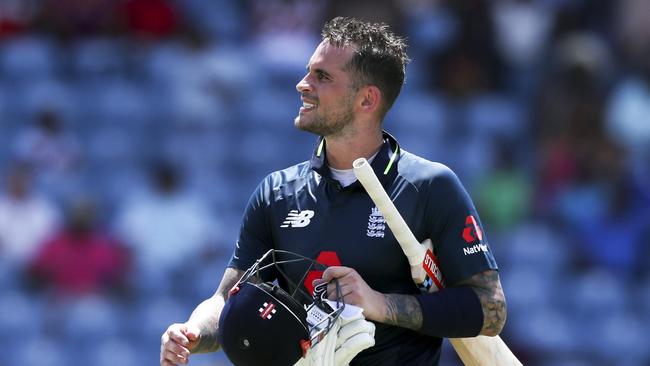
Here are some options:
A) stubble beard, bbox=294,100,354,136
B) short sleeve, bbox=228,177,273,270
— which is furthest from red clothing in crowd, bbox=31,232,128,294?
stubble beard, bbox=294,100,354,136

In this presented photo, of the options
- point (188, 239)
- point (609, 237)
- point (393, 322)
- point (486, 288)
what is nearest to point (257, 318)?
point (393, 322)

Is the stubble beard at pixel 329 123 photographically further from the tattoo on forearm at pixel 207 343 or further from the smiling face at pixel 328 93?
the tattoo on forearm at pixel 207 343

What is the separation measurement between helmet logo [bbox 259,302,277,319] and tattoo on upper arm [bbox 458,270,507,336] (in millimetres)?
656

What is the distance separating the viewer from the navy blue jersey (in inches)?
154

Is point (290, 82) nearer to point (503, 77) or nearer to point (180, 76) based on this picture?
point (180, 76)

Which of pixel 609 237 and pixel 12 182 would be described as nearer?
pixel 12 182

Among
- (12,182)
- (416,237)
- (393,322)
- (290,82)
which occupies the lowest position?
(393,322)

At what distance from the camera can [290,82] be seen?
10859 millimetres

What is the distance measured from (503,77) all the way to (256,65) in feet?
7.43

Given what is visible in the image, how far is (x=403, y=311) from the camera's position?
3.78m

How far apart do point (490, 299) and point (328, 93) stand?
32.9 inches

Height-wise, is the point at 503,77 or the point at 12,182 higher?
the point at 503,77

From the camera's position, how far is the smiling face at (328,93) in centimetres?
400

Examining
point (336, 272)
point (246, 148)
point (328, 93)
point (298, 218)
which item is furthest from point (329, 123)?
point (246, 148)
